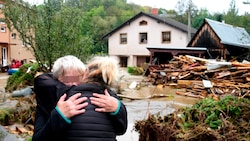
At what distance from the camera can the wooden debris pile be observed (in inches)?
608

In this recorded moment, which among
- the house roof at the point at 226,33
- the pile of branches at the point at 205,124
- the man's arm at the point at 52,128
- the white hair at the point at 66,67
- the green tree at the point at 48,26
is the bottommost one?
the pile of branches at the point at 205,124

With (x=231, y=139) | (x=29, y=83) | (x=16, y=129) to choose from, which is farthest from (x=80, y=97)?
(x=29, y=83)

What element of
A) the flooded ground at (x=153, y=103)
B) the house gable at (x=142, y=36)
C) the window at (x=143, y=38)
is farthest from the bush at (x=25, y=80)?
the window at (x=143, y=38)

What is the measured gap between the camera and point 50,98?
7.95 feet

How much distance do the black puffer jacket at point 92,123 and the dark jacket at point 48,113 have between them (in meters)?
0.07

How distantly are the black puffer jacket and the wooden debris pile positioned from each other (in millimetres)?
12107

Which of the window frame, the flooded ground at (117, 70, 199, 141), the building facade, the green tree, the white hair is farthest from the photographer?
the window frame

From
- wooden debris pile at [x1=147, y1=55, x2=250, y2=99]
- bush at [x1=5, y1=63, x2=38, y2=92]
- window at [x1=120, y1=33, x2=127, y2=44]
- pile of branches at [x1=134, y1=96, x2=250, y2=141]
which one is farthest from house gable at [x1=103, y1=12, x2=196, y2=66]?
pile of branches at [x1=134, y1=96, x2=250, y2=141]

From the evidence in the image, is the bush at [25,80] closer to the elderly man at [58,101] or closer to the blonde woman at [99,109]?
the elderly man at [58,101]

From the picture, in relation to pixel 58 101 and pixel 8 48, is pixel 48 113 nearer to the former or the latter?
pixel 58 101

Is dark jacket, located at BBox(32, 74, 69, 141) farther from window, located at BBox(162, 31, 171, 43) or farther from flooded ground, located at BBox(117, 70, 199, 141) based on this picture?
window, located at BBox(162, 31, 171, 43)

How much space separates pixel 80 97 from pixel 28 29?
29.8 feet

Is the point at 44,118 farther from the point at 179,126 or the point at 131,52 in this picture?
the point at 131,52

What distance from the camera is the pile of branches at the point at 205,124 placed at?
4.44 metres
